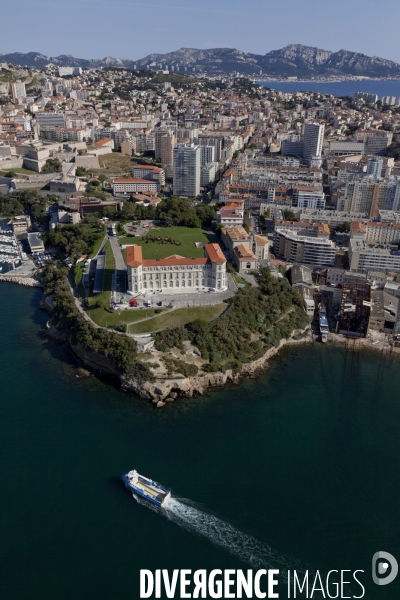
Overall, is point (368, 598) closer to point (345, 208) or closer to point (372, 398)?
point (372, 398)

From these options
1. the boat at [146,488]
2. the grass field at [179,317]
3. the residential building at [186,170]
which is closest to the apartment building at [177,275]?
the grass field at [179,317]

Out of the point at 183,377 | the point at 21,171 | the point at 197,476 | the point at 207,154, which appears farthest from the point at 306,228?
the point at 21,171

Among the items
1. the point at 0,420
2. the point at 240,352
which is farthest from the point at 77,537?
the point at 240,352

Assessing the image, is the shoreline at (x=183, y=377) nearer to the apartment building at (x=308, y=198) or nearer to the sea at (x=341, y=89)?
the apartment building at (x=308, y=198)

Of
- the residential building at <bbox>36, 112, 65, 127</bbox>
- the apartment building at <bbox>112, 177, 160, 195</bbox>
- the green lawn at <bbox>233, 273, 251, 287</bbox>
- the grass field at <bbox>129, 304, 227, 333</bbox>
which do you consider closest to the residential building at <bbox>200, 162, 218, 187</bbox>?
the apartment building at <bbox>112, 177, 160, 195</bbox>

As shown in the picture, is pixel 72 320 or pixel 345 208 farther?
pixel 345 208

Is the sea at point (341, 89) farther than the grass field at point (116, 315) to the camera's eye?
Yes
